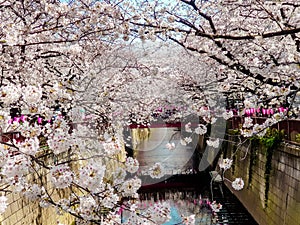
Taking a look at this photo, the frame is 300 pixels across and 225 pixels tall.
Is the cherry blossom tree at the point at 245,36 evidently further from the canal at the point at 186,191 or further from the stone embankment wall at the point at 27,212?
the stone embankment wall at the point at 27,212

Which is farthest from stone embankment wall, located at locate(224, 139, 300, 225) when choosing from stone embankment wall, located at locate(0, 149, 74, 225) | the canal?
stone embankment wall, located at locate(0, 149, 74, 225)

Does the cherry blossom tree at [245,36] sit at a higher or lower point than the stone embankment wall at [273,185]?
higher

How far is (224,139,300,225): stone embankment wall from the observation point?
9281 mm

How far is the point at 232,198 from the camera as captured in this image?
53.7ft

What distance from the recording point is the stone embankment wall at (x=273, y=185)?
365 inches

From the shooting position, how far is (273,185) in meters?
11.1

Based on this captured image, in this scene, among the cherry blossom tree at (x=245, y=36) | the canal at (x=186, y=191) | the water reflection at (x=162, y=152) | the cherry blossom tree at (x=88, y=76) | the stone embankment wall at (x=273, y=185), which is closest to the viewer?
the cherry blossom tree at (x=88, y=76)

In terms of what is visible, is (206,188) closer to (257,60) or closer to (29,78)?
(257,60)

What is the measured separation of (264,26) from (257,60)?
0.80 meters

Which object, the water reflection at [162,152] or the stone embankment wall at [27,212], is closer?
the stone embankment wall at [27,212]

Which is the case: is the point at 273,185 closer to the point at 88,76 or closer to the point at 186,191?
the point at 88,76

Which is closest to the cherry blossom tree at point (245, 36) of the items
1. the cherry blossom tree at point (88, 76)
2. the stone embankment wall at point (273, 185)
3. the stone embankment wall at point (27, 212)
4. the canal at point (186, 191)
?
the cherry blossom tree at point (88, 76)

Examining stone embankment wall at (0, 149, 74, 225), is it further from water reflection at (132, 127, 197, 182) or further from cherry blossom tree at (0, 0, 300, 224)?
water reflection at (132, 127, 197, 182)

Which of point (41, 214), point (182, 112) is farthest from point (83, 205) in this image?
point (182, 112)
